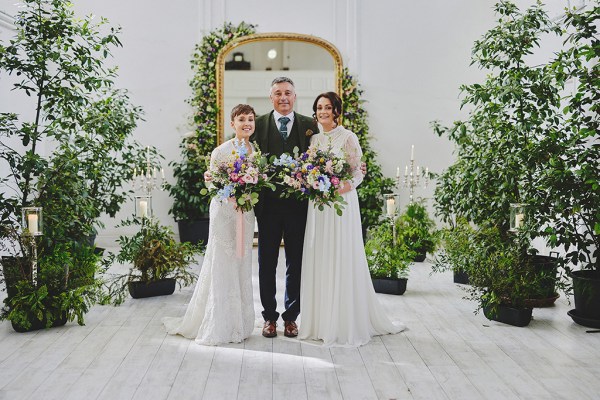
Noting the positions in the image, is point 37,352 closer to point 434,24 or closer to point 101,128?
point 101,128

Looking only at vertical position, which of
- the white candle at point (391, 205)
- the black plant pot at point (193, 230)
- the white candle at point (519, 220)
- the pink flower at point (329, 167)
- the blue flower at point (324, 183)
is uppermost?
the pink flower at point (329, 167)

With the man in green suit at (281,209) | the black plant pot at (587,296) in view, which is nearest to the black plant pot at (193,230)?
the man in green suit at (281,209)

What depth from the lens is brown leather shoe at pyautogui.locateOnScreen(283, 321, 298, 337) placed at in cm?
424

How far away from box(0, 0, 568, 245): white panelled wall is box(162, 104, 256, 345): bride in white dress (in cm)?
475

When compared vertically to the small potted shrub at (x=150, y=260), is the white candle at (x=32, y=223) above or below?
above

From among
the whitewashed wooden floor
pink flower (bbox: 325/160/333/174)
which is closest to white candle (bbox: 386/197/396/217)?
the whitewashed wooden floor

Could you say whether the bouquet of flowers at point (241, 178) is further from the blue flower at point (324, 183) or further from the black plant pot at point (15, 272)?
the black plant pot at point (15, 272)

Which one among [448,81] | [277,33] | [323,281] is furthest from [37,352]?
[448,81]

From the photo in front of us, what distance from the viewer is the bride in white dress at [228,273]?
412 centimetres

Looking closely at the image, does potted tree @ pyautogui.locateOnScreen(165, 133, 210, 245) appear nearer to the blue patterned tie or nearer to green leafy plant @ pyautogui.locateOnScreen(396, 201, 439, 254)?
green leafy plant @ pyautogui.locateOnScreen(396, 201, 439, 254)

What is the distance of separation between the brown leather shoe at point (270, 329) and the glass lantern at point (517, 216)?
1.86 metres

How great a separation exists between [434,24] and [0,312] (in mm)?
6605

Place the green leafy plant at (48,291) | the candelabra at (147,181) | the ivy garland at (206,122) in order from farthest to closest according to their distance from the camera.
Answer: the ivy garland at (206,122) < the candelabra at (147,181) < the green leafy plant at (48,291)

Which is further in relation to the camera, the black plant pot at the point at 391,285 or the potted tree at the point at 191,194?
the potted tree at the point at 191,194
